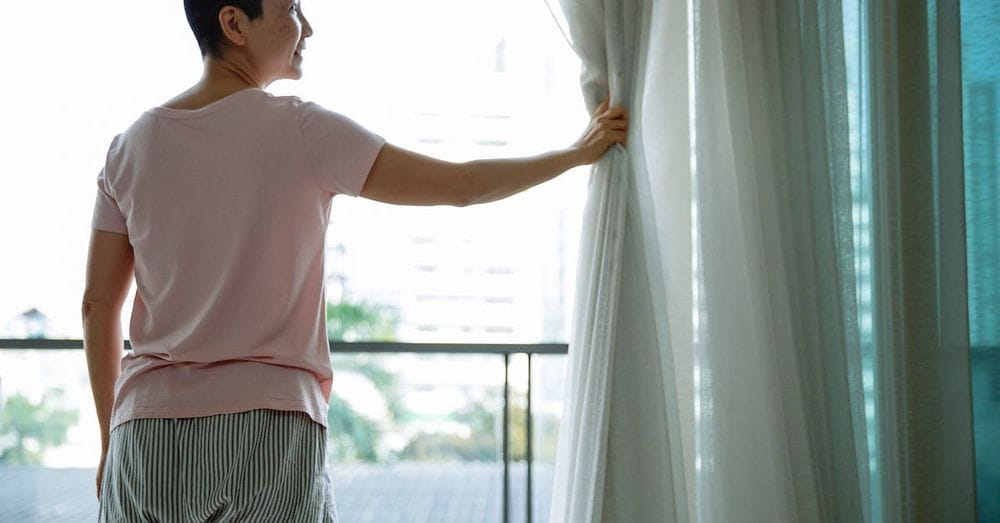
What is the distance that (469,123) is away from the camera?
2121 millimetres

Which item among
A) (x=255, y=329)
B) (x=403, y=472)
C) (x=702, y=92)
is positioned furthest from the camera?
(x=403, y=472)

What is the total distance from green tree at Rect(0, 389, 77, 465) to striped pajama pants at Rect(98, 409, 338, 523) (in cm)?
110

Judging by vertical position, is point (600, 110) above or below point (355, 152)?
above

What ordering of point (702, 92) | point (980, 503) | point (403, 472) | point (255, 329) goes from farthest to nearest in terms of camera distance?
point (403, 472), point (980, 503), point (702, 92), point (255, 329)

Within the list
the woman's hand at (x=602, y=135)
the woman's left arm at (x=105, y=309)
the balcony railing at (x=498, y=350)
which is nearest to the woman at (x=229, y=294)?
the woman's left arm at (x=105, y=309)

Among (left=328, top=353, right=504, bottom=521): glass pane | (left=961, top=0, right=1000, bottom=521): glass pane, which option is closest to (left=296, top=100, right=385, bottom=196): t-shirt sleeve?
(left=328, top=353, right=504, bottom=521): glass pane

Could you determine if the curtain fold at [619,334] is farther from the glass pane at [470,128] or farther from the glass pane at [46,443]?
the glass pane at [46,443]

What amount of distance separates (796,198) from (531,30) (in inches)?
36.0

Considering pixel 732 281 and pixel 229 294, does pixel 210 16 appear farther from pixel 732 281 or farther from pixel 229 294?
pixel 732 281

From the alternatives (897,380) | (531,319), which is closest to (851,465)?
(897,380)

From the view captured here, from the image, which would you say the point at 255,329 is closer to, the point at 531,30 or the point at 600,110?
the point at 600,110

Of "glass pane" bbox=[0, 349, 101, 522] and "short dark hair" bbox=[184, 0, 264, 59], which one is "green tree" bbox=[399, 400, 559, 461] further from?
"short dark hair" bbox=[184, 0, 264, 59]

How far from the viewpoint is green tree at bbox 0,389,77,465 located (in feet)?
6.91

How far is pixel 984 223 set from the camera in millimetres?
1547
